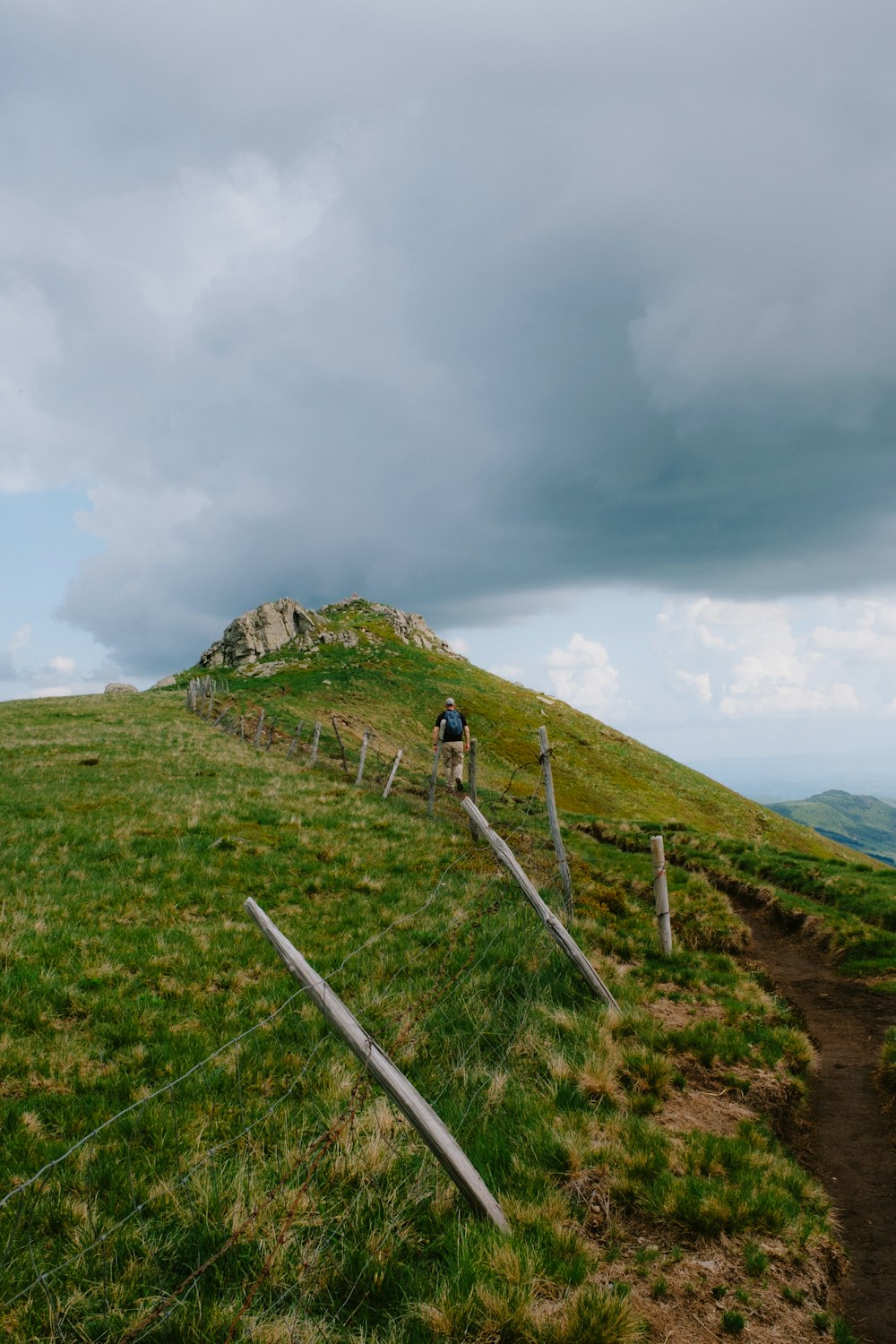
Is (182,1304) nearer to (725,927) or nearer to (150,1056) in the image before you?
(150,1056)

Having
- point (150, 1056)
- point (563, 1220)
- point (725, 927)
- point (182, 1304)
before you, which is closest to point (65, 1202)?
point (182, 1304)

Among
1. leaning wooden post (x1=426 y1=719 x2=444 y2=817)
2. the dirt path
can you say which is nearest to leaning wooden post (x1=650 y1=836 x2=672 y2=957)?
the dirt path

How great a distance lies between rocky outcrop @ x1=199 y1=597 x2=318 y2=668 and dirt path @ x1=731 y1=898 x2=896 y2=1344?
213ft

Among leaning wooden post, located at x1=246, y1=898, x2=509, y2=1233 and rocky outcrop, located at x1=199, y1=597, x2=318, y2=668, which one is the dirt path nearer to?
leaning wooden post, located at x1=246, y1=898, x2=509, y2=1233

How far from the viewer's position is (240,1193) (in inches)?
181

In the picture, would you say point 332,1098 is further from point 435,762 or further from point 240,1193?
point 435,762

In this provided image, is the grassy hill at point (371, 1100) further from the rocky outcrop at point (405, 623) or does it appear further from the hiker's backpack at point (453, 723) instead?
the rocky outcrop at point (405, 623)

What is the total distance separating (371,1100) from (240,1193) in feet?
5.60

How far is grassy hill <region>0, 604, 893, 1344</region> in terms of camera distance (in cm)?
411

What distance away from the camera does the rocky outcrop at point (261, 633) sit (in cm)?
7306

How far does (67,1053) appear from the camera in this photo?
22.2 ft

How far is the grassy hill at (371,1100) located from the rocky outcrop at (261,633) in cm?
5761

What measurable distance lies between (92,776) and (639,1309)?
69.2 ft

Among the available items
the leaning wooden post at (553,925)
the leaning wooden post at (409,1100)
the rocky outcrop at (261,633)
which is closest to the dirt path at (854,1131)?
the leaning wooden post at (553,925)
